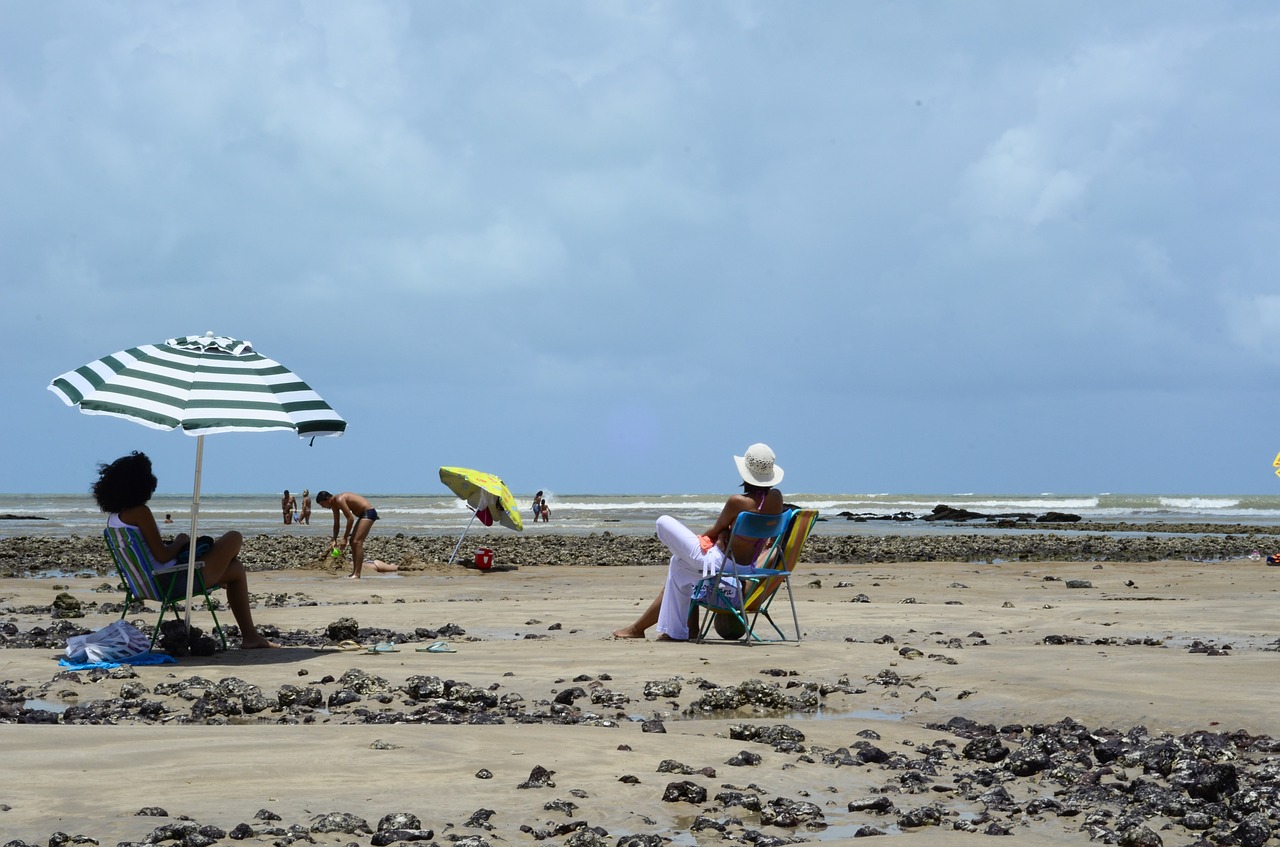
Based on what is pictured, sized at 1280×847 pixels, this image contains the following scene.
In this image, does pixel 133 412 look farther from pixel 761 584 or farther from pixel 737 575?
pixel 761 584

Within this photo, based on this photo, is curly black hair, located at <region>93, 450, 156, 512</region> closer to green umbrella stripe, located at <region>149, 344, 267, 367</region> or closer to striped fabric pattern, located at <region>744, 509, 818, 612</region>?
green umbrella stripe, located at <region>149, 344, 267, 367</region>

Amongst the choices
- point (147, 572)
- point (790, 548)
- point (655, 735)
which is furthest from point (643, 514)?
point (655, 735)

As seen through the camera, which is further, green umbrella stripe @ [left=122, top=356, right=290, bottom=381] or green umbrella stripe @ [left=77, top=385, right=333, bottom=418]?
green umbrella stripe @ [left=122, top=356, right=290, bottom=381]

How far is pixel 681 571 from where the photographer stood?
9688 millimetres

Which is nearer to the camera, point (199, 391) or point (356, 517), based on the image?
point (199, 391)

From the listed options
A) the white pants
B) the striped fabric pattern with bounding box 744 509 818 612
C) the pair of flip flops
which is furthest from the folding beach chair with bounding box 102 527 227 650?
the striped fabric pattern with bounding box 744 509 818 612

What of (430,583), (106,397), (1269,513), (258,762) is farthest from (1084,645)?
(1269,513)

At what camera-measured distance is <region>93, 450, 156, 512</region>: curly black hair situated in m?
8.44

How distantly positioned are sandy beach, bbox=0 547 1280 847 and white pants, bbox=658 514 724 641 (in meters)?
0.36

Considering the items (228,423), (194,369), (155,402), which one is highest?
(194,369)

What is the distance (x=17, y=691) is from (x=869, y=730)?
16.1 ft

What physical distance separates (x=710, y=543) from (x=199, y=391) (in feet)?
13.4

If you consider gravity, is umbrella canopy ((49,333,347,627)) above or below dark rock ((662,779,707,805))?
above

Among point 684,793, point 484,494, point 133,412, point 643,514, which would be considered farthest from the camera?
point 643,514
